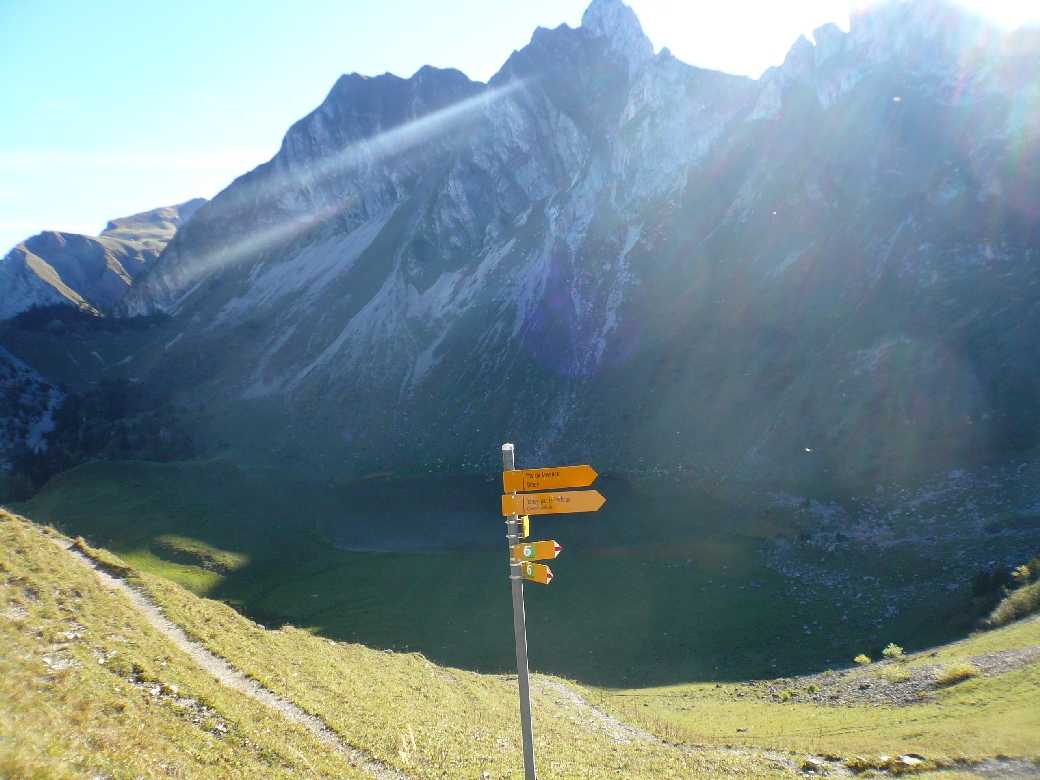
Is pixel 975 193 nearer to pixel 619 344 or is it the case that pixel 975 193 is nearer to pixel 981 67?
pixel 981 67

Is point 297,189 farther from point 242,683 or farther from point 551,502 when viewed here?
point 551,502

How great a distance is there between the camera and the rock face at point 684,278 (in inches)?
2330

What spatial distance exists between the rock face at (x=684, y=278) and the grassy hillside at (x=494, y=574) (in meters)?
12.5

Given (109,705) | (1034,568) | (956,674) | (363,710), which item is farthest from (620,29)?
(109,705)

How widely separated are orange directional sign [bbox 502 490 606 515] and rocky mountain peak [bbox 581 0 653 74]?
13027 cm

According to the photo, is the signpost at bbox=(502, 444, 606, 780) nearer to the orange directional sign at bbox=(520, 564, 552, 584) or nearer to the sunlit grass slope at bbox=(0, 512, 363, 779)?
the orange directional sign at bbox=(520, 564, 552, 584)

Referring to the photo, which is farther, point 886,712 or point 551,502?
point 886,712

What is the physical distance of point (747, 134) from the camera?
305ft

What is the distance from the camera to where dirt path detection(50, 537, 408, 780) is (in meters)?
13.1

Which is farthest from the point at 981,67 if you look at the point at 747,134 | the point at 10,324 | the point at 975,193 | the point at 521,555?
the point at 10,324

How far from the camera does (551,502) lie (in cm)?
888

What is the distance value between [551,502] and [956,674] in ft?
67.8

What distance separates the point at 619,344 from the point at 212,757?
261ft

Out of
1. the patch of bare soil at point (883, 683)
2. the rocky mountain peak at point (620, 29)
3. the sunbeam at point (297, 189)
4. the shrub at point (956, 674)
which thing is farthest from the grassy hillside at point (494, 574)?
the sunbeam at point (297, 189)
